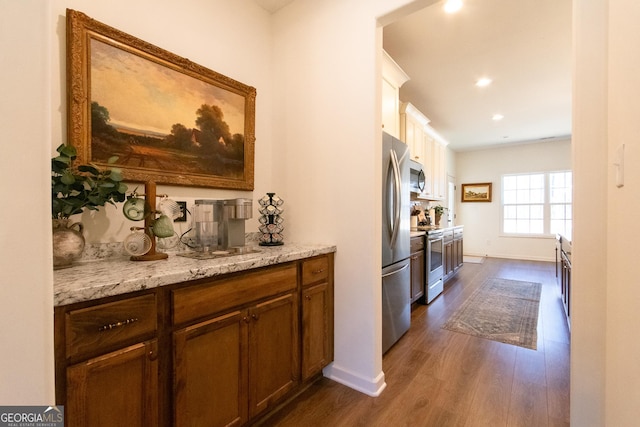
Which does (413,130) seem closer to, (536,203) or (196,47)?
(196,47)

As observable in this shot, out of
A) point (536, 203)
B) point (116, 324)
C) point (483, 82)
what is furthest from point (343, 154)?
point (536, 203)

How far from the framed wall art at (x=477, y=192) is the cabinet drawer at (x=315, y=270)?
261 inches

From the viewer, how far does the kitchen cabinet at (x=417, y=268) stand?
313 cm

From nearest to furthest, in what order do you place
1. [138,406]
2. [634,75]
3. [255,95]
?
[634,75] < [138,406] < [255,95]

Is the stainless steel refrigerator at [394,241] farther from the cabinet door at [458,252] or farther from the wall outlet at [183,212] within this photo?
the cabinet door at [458,252]

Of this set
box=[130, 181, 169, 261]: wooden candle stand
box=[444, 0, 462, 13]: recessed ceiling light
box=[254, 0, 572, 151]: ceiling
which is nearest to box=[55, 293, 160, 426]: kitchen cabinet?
box=[130, 181, 169, 261]: wooden candle stand

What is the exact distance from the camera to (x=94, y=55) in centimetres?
137

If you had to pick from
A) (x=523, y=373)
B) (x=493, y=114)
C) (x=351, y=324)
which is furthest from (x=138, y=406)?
(x=493, y=114)

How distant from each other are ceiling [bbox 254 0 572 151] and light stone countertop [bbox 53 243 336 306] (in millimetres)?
2115

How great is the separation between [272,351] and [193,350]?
0.49 meters

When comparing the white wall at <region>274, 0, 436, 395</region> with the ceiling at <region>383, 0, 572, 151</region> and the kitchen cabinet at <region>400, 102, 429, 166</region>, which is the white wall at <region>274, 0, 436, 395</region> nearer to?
the ceiling at <region>383, 0, 572, 151</region>

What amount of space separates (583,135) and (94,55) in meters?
2.41

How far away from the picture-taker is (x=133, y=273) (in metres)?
1.06

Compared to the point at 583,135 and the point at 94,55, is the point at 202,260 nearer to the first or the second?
the point at 94,55
